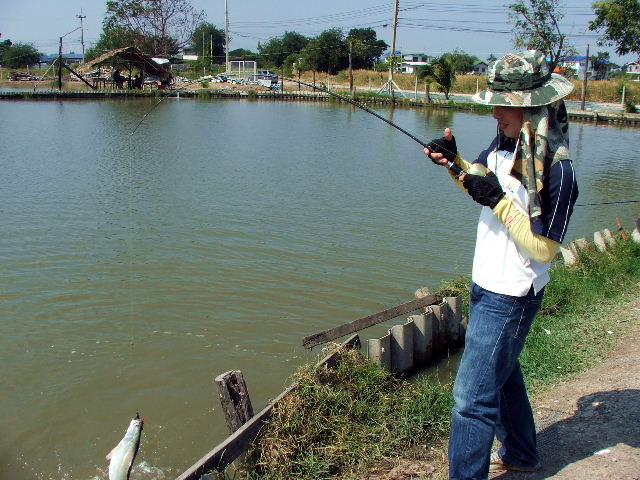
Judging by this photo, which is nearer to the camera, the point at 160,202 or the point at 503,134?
the point at 503,134

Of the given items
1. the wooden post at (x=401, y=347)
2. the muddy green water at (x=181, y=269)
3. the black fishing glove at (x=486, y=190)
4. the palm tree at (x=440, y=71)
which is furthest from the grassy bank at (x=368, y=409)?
the palm tree at (x=440, y=71)

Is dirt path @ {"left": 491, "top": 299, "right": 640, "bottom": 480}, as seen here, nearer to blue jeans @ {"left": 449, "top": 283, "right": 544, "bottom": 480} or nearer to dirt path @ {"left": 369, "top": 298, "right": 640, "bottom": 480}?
dirt path @ {"left": 369, "top": 298, "right": 640, "bottom": 480}

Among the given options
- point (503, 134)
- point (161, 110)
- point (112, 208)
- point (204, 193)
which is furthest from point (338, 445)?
point (161, 110)

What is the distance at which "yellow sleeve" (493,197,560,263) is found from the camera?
8.52ft

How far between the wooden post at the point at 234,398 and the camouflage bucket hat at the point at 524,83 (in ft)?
7.21

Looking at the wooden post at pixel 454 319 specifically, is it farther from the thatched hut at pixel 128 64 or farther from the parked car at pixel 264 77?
the thatched hut at pixel 128 64

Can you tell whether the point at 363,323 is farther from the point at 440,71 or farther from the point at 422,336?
the point at 440,71

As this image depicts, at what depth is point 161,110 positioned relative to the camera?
34.2m

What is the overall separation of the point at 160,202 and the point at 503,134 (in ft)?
32.8

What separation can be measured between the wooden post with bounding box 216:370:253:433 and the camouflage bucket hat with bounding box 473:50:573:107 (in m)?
2.20

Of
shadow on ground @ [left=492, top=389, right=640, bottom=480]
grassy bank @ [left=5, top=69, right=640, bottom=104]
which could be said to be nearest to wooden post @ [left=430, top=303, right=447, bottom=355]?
shadow on ground @ [left=492, top=389, right=640, bottom=480]

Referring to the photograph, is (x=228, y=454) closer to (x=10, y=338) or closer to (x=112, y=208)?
(x=10, y=338)

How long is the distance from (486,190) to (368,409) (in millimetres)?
2176

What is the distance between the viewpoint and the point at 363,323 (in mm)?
5484
